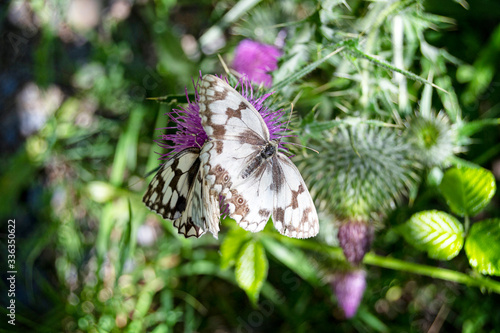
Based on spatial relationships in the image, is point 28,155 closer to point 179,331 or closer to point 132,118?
point 132,118

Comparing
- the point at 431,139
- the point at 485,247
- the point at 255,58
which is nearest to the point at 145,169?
the point at 255,58

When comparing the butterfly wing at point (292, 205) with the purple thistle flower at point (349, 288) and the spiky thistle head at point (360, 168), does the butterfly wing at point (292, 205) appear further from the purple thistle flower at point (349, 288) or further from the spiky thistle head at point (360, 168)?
the purple thistle flower at point (349, 288)

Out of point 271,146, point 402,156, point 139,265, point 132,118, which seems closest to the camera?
point 271,146

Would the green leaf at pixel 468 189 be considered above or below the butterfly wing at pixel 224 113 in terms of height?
below

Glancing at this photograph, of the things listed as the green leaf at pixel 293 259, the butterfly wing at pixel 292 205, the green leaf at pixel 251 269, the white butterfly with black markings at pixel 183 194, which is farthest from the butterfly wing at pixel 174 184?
the green leaf at pixel 293 259

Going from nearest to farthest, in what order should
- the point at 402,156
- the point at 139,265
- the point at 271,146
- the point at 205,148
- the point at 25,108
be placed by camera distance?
1. the point at 205,148
2. the point at 271,146
3. the point at 402,156
4. the point at 139,265
5. the point at 25,108

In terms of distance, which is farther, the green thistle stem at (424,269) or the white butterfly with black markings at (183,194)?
the green thistle stem at (424,269)

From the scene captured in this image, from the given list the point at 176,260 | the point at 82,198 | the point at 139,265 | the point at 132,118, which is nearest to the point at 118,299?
the point at 139,265
